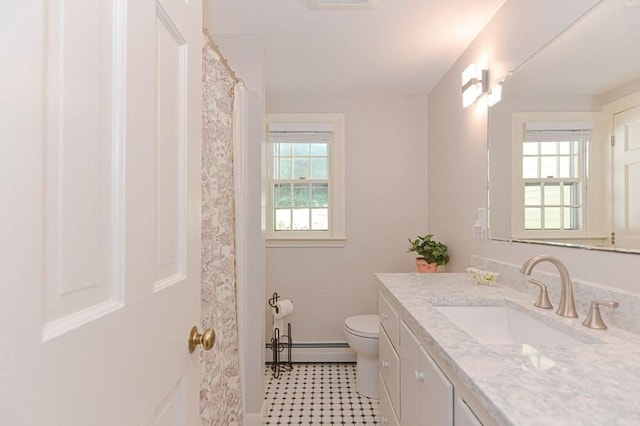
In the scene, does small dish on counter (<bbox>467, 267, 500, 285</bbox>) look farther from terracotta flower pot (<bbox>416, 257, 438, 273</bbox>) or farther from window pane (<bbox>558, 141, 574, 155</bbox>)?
terracotta flower pot (<bbox>416, 257, 438, 273</bbox>)

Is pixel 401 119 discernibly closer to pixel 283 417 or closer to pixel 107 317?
pixel 283 417

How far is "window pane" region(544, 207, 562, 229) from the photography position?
1.39m

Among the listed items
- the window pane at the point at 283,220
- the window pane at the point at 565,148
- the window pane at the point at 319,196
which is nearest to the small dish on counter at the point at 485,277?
the window pane at the point at 565,148

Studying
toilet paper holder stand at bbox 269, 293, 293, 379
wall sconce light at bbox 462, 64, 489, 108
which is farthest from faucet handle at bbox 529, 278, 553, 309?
toilet paper holder stand at bbox 269, 293, 293, 379

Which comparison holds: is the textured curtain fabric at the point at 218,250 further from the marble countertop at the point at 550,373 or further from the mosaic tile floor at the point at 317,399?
the marble countertop at the point at 550,373

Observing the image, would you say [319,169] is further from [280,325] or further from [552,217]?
[552,217]

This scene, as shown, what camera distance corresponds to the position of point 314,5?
1.78m

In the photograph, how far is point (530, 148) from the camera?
1557mm

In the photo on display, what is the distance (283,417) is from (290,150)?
2.14 metres

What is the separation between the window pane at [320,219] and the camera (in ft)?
10.3

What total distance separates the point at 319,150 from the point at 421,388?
2375 millimetres

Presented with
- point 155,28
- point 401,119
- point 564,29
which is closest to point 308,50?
point 401,119

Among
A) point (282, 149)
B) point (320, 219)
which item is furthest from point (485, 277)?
point (282, 149)

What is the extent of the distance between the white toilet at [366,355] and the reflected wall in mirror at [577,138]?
→ 3.75 feet
